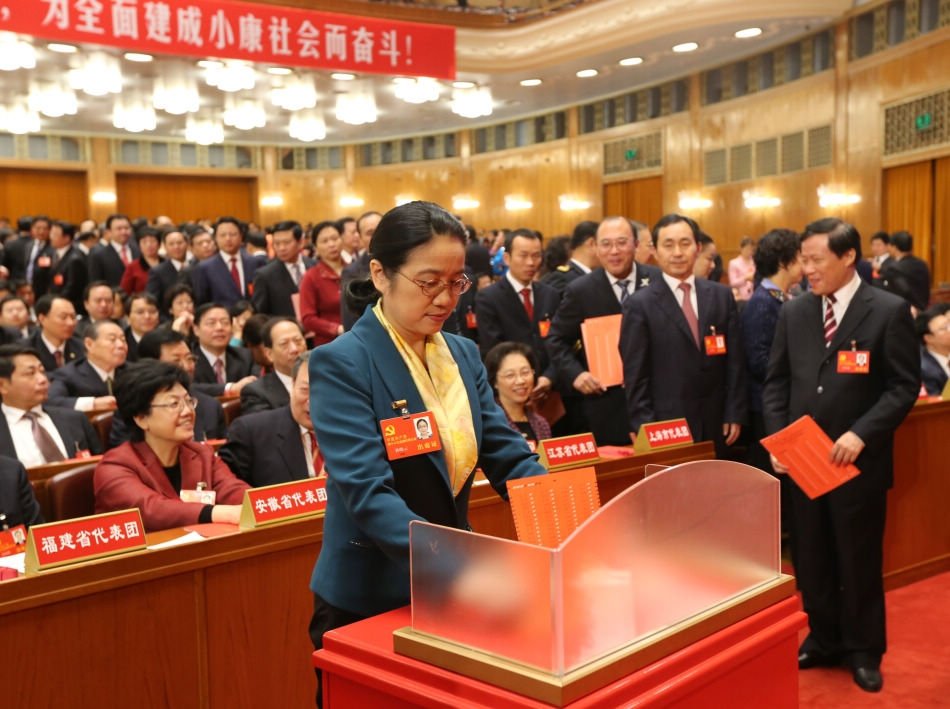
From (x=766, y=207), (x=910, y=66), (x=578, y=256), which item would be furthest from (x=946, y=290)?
(x=578, y=256)

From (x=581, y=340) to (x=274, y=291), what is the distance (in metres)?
2.20

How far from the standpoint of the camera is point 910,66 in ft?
28.3

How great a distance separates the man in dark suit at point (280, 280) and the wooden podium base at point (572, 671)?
436 cm

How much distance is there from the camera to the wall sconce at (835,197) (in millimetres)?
9578

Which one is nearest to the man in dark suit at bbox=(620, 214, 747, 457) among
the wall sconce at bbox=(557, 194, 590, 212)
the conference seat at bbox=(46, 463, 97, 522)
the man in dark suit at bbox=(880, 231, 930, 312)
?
the conference seat at bbox=(46, 463, 97, 522)

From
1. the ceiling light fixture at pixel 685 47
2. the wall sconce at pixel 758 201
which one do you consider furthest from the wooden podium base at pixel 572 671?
the wall sconce at pixel 758 201

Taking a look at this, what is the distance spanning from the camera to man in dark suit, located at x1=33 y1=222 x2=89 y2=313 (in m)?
7.82

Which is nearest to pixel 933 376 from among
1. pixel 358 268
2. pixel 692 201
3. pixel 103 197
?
pixel 358 268

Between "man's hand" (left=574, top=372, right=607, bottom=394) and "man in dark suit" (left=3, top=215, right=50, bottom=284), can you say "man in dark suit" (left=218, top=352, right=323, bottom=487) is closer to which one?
"man's hand" (left=574, top=372, right=607, bottom=394)

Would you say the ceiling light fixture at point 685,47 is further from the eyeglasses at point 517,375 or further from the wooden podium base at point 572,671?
the wooden podium base at point 572,671

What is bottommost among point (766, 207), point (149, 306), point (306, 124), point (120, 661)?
point (120, 661)

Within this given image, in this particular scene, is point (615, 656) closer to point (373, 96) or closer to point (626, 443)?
point (626, 443)

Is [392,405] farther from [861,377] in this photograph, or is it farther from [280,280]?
[280,280]

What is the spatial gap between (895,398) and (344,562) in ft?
6.55
